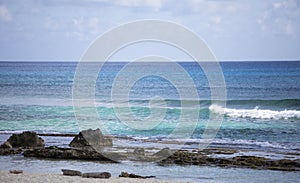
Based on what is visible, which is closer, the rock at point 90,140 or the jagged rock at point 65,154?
the jagged rock at point 65,154

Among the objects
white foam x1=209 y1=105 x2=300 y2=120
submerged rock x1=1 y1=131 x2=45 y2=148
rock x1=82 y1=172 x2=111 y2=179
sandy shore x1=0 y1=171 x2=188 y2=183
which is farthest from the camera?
white foam x1=209 y1=105 x2=300 y2=120

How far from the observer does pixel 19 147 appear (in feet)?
74.7

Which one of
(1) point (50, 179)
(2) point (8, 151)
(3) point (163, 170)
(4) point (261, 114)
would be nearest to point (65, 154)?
(2) point (8, 151)

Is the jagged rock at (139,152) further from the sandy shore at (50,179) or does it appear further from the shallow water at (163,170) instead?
the sandy shore at (50,179)

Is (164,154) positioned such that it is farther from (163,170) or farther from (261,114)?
(261,114)

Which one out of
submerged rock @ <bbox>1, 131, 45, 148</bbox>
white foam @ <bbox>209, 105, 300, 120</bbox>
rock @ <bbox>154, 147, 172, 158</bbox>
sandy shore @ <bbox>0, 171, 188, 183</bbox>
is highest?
white foam @ <bbox>209, 105, 300, 120</bbox>

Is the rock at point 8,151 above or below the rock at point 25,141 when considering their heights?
below

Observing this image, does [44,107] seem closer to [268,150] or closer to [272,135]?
[272,135]

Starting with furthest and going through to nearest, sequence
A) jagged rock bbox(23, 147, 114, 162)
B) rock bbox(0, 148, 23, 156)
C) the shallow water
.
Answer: rock bbox(0, 148, 23, 156) → jagged rock bbox(23, 147, 114, 162) → the shallow water

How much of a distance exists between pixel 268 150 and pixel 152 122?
12.5 m

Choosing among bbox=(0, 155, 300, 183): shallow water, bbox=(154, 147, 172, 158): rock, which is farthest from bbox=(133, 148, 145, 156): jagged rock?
bbox=(0, 155, 300, 183): shallow water

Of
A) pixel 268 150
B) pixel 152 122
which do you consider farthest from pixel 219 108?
pixel 268 150

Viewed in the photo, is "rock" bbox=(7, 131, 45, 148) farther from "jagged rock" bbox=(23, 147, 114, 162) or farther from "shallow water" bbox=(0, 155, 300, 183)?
"shallow water" bbox=(0, 155, 300, 183)

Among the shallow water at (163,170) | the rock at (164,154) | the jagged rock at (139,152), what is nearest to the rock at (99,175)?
the shallow water at (163,170)
